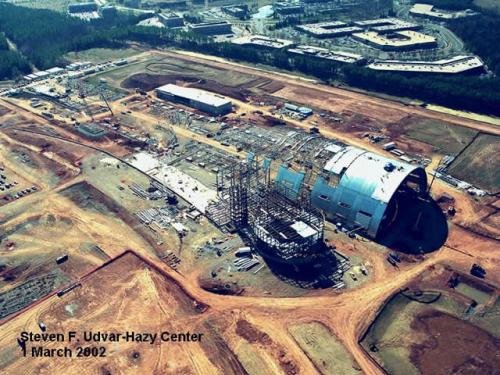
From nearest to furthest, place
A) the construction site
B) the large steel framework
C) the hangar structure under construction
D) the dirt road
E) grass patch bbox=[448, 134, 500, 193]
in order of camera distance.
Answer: the construction site → the large steel framework → the hangar structure under construction → grass patch bbox=[448, 134, 500, 193] → the dirt road

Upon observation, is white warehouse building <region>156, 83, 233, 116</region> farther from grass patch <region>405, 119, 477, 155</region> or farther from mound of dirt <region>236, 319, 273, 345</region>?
mound of dirt <region>236, 319, 273, 345</region>

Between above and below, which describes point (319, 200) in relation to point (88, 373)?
above

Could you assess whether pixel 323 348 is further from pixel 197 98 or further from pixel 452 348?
pixel 197 98

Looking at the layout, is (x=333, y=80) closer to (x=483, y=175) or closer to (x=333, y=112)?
(x=333, y=112)

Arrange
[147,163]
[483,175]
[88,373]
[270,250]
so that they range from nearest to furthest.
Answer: [88,373] → [270,250] → [483,175] → [147,163]

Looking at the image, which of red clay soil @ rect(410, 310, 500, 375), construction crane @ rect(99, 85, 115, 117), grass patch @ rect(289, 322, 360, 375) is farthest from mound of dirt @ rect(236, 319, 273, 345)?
construction crane @ rect(99, 85, 115, 117)

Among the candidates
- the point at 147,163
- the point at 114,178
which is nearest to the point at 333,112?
the point at 147,163
